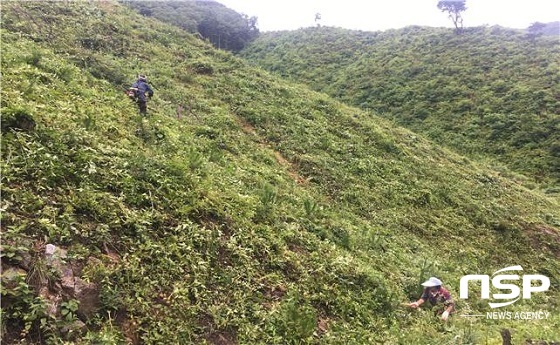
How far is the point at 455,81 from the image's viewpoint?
36.6 m

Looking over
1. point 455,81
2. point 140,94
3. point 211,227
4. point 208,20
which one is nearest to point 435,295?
point 211,227

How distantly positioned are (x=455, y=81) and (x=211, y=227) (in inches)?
1368

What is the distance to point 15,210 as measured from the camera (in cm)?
553

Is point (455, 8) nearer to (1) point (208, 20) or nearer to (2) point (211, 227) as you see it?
(1) point (208, 20)

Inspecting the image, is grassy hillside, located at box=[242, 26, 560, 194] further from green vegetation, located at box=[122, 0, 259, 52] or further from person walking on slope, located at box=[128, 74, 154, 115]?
person walking on slope, located at box=[128, 74, 154, 115]

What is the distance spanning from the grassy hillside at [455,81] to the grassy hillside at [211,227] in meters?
10.4

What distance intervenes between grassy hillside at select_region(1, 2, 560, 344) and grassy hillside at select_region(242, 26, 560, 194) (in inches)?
408

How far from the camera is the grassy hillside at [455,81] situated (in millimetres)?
28469

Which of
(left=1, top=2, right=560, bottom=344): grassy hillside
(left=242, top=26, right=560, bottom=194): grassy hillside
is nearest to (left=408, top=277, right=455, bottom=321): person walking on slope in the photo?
(left=1, top=2, right=560, bottom=344): grassy hillside

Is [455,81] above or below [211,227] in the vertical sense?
above

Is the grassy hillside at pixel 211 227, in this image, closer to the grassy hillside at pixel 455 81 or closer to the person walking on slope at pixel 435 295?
the person walking on slope at pixel 435 295

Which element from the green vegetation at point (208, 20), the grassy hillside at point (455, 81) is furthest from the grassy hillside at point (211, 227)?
the green vegetation at point (208, 20)

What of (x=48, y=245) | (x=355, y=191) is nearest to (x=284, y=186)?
(x=355, y=191)

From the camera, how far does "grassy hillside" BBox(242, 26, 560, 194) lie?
28469 millimetres
